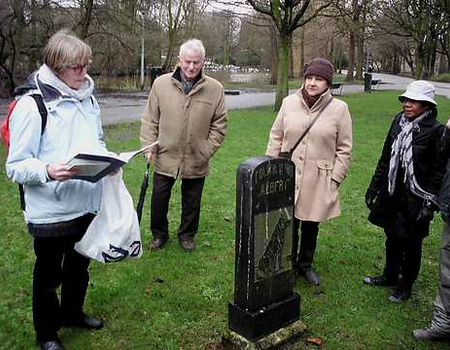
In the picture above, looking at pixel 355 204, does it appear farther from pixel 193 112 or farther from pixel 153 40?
pixel 153 40

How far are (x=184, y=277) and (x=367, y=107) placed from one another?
17852 millimetres

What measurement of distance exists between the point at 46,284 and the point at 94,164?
933 mm

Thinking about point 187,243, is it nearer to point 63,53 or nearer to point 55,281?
point 55,281

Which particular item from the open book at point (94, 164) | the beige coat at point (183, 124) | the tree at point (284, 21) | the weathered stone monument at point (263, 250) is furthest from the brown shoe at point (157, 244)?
the tree at point (284, 21)

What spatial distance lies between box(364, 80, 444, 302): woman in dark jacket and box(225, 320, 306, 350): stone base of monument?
1.12 meters

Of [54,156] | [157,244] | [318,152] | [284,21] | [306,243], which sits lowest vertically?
[157,244]

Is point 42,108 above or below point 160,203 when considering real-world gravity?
above

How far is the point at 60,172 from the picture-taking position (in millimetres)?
2721

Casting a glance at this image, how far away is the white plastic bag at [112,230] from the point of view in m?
3.08

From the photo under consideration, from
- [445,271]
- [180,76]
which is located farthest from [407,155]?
[180,76]

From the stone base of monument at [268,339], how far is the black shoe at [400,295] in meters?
1.04

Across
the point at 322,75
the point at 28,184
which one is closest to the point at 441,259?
the point at 322,75

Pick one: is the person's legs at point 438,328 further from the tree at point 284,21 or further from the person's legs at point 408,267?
the tree at point 284,21

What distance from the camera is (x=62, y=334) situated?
11.7 ft
